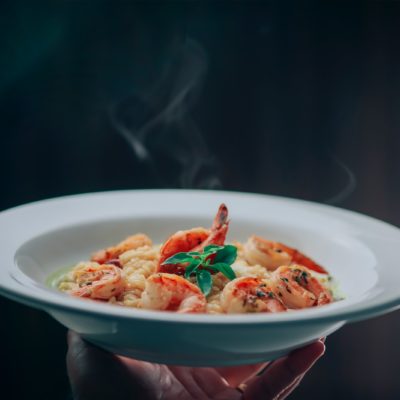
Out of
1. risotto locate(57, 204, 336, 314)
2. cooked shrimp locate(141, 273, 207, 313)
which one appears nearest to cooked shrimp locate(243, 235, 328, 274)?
risotto locate(57, 204, 336, 314)

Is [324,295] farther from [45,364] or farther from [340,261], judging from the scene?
[45,364]

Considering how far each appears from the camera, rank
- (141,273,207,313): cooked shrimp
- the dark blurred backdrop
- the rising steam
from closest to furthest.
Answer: (141,273,207,313): cooked shrimp
the dark blurred backdrop
the rising steam

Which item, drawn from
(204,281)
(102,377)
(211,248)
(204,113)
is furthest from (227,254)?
(204,113)

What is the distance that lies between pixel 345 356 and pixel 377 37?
2062 mm

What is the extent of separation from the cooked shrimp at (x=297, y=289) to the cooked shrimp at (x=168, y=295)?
0.30 meters

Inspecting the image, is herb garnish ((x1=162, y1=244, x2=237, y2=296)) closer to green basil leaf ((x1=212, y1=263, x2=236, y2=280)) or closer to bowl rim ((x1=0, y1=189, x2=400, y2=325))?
green basil leaf ((x1=212, y1=263, x2=236, y2=280))

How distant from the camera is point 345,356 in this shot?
427 cm

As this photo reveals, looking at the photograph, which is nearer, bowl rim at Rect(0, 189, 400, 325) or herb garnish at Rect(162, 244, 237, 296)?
bowl rim at Rect(0, 189, 400, 325)

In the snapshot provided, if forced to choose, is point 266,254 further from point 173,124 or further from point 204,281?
point 173,124

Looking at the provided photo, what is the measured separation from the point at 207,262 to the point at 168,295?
31 centimetres

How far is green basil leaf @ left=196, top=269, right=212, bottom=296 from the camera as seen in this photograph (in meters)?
1.85

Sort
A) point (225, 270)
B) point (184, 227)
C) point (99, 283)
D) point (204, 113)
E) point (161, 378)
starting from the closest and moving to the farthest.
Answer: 1. point (99, 283)
2. point (225, 270)
3. point (161, 378)
4. point (184, 227)
5. point (204, 113)

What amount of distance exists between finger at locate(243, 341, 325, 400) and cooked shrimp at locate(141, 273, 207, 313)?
345 millimetres

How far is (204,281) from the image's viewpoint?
6.16ft
